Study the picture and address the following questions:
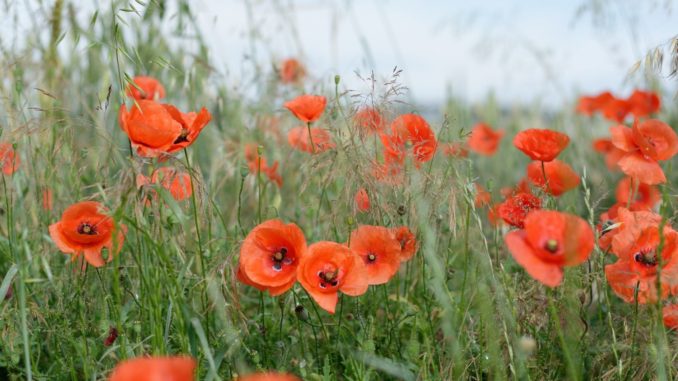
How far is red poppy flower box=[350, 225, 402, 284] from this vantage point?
5.55 ft

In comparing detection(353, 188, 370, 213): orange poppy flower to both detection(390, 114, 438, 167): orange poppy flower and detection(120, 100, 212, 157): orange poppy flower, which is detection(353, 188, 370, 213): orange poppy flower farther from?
detection(120, 100, 212, 157): orange poppy flower

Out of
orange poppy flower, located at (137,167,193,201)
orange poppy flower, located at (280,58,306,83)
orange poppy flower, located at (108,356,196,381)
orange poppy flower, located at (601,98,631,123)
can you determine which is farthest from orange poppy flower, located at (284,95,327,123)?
orange poppy flower, located at (601,98,631,123)

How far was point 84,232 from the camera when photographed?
5.38 ft

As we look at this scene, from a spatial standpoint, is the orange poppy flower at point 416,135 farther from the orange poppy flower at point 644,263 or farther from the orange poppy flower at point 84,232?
the orange poppy flower at point 84,232

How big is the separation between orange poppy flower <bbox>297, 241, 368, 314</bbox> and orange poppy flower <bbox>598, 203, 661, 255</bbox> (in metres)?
0.49

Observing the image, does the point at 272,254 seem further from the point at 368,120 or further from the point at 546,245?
the point at 546,245

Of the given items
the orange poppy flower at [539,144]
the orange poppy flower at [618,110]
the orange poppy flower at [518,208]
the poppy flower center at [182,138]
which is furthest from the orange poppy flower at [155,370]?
the orange poppy flower at [618,110]

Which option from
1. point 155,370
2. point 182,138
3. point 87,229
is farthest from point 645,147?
point 155,370

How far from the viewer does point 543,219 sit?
1.38 meters

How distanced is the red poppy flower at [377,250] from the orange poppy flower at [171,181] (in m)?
0.37

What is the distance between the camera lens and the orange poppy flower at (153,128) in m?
1.58

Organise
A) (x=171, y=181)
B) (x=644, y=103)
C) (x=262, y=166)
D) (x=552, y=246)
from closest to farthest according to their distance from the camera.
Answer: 1. (x=552, y=246)
2. (x=171, y=181)
3. (x=262, y=166)
4. (x=644, y=103)

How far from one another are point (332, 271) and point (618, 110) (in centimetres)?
194

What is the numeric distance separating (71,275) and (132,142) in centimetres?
47
